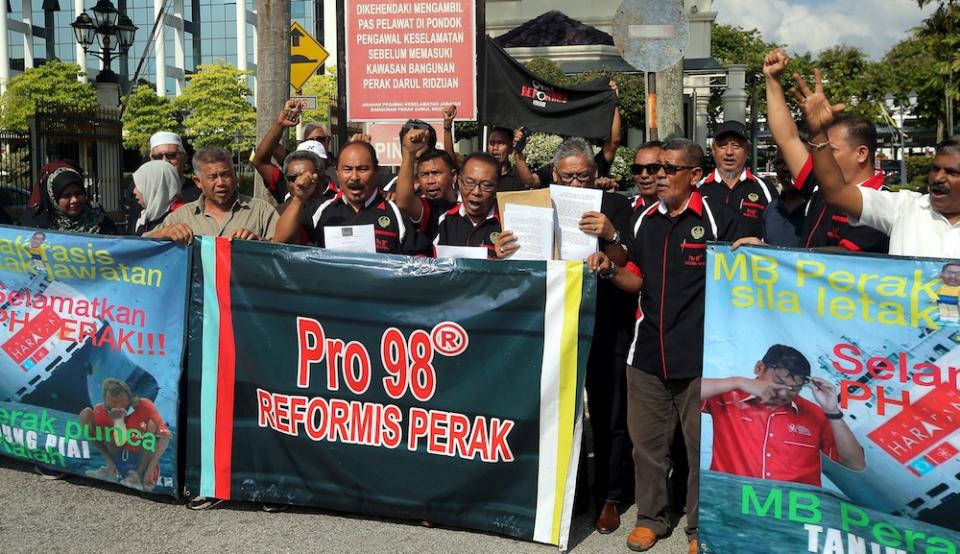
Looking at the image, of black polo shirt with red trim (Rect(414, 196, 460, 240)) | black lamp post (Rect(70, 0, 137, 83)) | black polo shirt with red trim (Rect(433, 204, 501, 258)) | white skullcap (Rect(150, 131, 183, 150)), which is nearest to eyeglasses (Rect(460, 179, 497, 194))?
black polo shirt with red trim (Rect(433, 204, 501, 258))

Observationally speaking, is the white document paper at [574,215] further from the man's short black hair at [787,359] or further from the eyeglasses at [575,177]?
the man's short black hair at [787,359]

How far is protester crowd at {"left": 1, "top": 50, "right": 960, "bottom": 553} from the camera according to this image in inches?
171

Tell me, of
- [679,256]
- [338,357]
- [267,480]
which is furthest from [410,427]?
[679,256]

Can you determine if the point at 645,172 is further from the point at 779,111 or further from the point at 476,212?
the point at 779,111

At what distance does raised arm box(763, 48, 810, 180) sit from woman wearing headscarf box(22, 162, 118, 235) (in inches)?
163

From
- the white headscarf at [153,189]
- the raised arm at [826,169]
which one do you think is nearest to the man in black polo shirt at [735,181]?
the raised arm at [826,169]

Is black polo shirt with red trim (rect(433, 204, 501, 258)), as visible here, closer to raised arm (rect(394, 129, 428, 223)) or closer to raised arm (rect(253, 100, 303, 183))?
raised arm (rect(394, 129, 428, 223))

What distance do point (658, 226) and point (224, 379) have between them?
7.65ft

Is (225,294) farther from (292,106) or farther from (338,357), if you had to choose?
(292,106)

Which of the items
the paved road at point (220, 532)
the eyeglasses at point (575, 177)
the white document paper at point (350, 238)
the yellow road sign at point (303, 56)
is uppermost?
the yellow road sign at point (303, 56)

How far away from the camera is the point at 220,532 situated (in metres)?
4.98

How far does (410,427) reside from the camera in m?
4.91

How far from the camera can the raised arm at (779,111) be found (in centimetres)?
447

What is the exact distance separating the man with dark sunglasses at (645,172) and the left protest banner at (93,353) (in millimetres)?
2441
